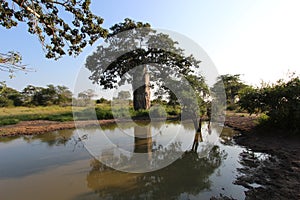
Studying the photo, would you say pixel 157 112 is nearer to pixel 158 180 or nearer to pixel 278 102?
pixel 278 102

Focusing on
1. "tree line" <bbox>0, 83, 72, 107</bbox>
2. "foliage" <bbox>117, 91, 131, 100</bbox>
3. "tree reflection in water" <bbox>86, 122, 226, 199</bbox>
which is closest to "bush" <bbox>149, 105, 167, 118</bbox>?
"foliage" <bbox>117, 91, 131, 100</bbox>

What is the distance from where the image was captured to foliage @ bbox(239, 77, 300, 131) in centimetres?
693

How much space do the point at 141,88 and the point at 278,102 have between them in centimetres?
Result: 1073

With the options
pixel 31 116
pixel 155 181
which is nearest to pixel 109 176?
pixel 155 181

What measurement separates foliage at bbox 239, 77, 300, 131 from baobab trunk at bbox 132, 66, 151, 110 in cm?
891

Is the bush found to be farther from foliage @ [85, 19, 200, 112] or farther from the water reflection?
the water reflection

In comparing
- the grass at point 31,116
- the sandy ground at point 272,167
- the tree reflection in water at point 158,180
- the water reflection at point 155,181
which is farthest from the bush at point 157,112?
the water reflection at point 155,181

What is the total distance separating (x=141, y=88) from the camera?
16.4 meters

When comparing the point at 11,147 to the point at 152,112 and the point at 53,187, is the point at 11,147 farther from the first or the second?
the point at 152,112

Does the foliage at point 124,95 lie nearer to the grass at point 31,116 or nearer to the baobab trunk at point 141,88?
the baobab trunk at point 141,88

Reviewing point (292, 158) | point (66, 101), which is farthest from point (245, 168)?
point (66, 101)

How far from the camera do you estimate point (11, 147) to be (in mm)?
7246

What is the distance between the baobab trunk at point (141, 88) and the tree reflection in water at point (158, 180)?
428 inches

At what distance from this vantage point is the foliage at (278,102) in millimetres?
6930
